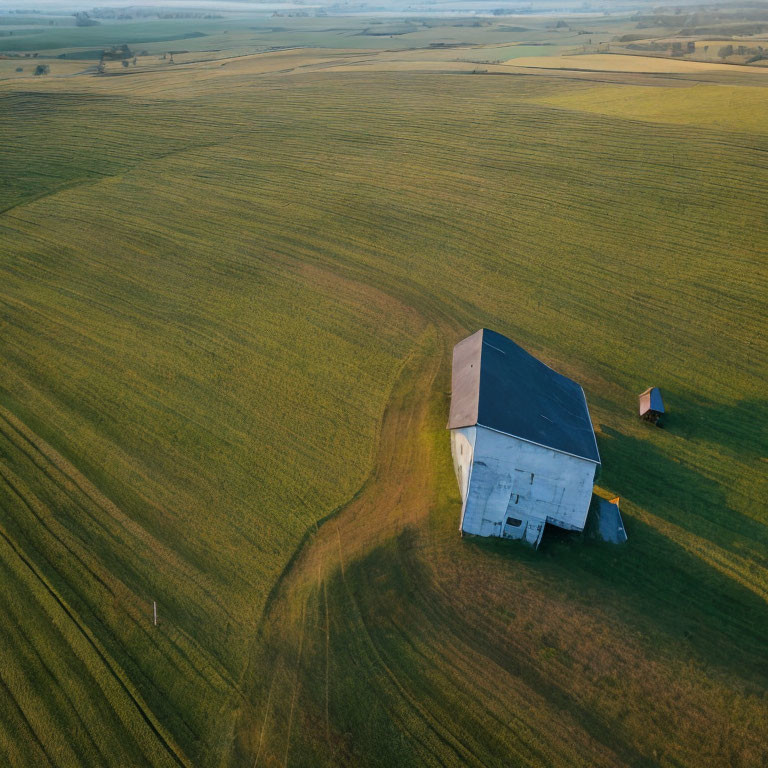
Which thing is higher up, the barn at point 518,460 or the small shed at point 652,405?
the barn at point 518,460

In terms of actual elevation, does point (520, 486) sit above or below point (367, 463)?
above

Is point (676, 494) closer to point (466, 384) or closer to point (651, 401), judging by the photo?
point (651, 401)

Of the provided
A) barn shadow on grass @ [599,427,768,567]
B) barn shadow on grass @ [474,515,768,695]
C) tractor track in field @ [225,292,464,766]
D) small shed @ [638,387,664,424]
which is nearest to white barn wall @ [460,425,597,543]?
barn shadow on grass @ [474,515,768,695]

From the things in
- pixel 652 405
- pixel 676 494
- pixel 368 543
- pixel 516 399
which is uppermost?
pixel 516 399

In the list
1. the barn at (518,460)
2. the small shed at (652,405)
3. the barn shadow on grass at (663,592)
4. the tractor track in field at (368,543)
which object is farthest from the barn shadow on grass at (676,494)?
the tractor track in field at (368,543)

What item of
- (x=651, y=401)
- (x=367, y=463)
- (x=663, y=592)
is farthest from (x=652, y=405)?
(x=367, y=463)

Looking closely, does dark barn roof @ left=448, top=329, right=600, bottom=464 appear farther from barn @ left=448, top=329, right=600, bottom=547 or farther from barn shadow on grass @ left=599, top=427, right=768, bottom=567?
barn shadow on grass @ left=599, top=427, right=768, bottom=567

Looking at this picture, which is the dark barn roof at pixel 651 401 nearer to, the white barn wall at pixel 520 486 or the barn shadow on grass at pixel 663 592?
the barn shadow on grass at pixel 663 592
